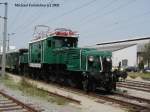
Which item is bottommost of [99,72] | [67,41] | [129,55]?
[99,72]

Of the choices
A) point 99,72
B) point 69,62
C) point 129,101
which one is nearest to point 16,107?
point 129,101

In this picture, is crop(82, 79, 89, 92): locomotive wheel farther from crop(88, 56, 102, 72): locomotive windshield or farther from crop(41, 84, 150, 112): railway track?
crop(88, 56, 102, 72): locomotive windshield

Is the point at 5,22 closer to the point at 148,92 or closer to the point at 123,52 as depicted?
the point at 148,92

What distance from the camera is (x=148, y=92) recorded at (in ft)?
75.4

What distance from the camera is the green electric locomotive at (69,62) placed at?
2042 cm

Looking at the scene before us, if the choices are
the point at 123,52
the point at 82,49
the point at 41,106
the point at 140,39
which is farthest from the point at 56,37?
the point at 140,39

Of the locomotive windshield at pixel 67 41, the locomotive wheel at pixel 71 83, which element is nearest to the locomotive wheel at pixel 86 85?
the locomotive wheel at pixel 71 83

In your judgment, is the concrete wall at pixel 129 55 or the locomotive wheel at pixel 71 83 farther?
the concrete wall at pixel 129 55

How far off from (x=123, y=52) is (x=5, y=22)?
5207 cm

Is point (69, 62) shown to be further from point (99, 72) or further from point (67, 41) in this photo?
point (67, 41)

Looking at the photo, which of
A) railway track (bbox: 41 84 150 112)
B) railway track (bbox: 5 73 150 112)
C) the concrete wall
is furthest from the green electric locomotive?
the concrete wall

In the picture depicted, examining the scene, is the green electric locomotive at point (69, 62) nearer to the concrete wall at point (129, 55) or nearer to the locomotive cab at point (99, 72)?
the locomotive cab at point (99, 72)

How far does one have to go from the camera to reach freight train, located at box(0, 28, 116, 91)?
2042cm

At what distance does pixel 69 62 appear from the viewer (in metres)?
22.8
